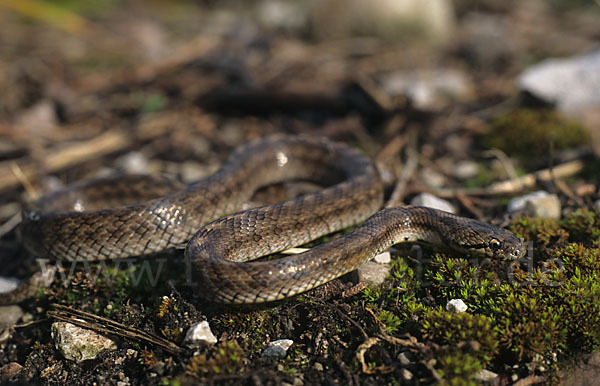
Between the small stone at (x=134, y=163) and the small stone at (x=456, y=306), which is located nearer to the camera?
the small stone at (x=456, y=306)

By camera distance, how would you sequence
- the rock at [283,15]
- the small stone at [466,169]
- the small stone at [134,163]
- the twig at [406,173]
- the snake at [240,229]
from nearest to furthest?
the snake at [240,229], the twig at [406,173], the small stone at [466,169], the small stone at [134,163], the rock at [283,15]

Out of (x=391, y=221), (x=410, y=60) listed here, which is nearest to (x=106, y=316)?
(x=391, y=221)

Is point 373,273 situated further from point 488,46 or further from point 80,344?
point 488,46

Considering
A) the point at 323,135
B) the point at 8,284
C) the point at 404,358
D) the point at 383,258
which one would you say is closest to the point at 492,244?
the point at 383,258

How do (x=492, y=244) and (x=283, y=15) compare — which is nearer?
(x=492, y=244)

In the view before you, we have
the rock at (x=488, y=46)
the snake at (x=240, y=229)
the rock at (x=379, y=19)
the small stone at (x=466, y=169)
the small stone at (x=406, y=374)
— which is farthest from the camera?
the rock at (x=379, y=19)

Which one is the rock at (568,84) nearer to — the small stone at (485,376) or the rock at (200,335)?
the small stone at (485,376)

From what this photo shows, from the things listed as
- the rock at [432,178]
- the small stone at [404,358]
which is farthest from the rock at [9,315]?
the rock at [432,178]

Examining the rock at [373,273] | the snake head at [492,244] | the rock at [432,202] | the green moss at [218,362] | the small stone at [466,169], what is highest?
the snake head at [492,244]
